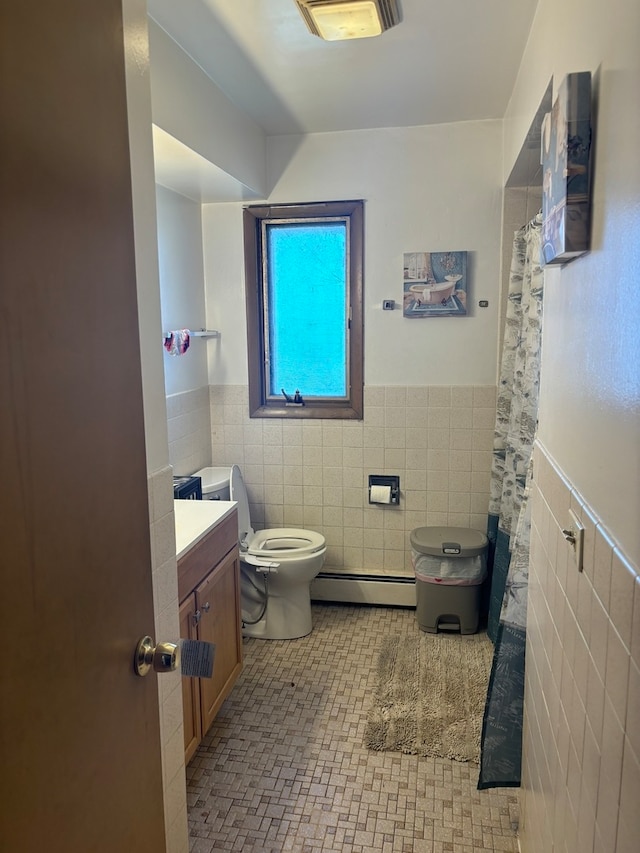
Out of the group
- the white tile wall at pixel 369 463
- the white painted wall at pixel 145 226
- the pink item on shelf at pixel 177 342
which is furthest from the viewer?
the white tile wall at pixel 369 463

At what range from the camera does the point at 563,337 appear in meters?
1.38

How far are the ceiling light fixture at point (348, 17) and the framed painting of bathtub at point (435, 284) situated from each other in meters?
1.26

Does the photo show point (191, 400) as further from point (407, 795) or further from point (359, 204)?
point (407, 795)

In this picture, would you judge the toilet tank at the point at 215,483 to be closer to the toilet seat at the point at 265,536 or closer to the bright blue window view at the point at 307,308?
the toilet seat at the point at 265,536

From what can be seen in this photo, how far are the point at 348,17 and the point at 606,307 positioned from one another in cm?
145

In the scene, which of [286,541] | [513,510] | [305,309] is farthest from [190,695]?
[305,309]

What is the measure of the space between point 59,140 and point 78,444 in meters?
0.41

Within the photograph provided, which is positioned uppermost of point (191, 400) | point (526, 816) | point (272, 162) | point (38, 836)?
point (272, 162)

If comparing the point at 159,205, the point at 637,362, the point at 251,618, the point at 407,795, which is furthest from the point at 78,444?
the point at 251,618

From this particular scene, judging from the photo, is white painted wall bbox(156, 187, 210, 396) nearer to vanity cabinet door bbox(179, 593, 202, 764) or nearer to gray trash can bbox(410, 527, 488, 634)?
vanity cabinet door bbox(179, 593, 202, 764)

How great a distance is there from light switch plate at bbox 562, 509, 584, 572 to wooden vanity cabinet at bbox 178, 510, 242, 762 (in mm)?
1181

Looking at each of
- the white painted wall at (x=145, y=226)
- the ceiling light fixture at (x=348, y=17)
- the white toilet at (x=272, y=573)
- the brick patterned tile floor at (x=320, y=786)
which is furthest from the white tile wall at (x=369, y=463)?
the white painted wall at (x=145, y=226)

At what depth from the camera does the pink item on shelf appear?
2.79 meters

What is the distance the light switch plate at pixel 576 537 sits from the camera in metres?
1.12
